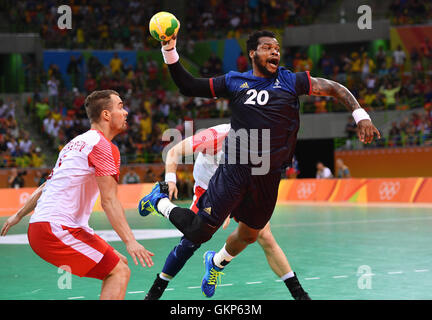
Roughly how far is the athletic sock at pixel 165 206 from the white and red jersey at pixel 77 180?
4.73 ft

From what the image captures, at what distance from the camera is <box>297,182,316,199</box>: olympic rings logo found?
88.0 feet

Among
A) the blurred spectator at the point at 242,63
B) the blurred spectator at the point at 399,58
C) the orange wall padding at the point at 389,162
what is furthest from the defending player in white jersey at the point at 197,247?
the blurred spectator at the point at 242,63

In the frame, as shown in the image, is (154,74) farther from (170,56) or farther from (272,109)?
(272,109)

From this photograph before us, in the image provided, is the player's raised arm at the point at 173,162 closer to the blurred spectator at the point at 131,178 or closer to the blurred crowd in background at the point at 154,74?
the blurred spectator at the point at 131,178

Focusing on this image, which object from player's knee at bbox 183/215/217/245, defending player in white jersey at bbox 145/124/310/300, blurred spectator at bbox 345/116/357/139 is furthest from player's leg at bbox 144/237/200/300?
blurred spectator at bbox 345/116/357/139

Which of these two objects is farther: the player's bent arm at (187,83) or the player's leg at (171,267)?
the player's leg at (171,267)

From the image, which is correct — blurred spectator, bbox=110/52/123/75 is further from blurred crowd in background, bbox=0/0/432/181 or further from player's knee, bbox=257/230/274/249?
player's knee, bbox=257/230/274/249

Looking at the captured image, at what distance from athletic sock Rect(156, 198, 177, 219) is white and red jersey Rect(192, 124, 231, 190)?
95cm

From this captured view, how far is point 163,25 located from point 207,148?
2259 mm

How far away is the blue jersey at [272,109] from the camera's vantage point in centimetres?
686

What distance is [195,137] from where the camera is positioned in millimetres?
8305

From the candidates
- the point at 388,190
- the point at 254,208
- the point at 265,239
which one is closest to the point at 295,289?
the point at 265,239

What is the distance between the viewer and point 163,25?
21.5ft
